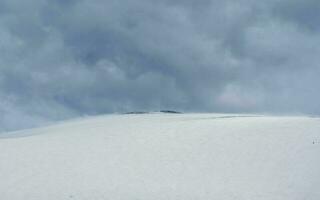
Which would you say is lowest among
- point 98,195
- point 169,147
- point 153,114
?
point 98,195

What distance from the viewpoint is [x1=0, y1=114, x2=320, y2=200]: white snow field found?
27.3 meters

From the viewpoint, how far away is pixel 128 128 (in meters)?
39.7

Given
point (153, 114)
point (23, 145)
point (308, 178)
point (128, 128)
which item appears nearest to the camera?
point (308, 178)

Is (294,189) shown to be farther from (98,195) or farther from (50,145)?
(50,145)

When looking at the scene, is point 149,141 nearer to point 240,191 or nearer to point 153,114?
point 240,191

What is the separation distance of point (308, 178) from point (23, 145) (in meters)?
18.2

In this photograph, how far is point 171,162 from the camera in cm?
3203

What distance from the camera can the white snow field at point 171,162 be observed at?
27.3 metres

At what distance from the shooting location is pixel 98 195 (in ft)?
87.2

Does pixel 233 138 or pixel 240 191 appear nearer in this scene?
pixel 240 191

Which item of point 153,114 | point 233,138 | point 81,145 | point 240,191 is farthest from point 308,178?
point 153,114

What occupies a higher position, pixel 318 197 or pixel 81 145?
pixel 81 145

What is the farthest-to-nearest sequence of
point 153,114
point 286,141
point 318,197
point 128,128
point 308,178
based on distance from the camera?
point 153,114
point 128,128
point 286,141
point 308,178
point 318,197

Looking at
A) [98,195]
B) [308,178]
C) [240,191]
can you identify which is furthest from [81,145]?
[308,178]
